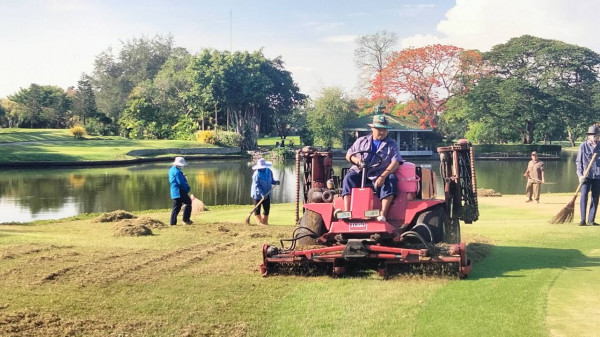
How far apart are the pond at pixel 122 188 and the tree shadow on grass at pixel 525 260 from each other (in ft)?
53.1

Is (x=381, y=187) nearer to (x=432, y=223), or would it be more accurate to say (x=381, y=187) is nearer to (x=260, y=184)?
(x=432, y=223)

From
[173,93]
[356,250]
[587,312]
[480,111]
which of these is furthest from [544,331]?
[173,93]

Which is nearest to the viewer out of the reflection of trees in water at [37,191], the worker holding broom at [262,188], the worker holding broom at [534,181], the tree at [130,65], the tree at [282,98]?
the worker holding broom at [262,188]

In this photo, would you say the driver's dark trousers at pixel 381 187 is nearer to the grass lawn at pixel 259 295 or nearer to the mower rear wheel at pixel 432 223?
the mower rear wheel at pixel 432 223

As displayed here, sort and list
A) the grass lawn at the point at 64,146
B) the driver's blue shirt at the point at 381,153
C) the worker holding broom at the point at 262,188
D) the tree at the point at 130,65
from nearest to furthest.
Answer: the driver's blue shirt at the point at 381,153 → the worker holding broom at the point at 262,188 → the grass lawn at the point at 64,146 → the tree at the point at 130,65

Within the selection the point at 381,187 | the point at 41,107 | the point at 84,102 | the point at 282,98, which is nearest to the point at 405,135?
the point at 282,98

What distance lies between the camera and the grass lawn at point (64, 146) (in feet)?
162

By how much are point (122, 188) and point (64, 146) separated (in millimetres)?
29290

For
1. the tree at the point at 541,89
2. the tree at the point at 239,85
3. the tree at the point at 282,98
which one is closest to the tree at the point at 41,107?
the tree at the point at 239,85

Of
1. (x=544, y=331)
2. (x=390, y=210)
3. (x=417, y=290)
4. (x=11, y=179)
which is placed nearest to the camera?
(x=544, y=331)

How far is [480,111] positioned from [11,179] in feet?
171

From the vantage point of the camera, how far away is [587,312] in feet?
21.5

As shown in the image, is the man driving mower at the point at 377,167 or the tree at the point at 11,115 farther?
the tree at the point at 11,115

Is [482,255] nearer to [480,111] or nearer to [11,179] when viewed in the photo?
[11,179]
